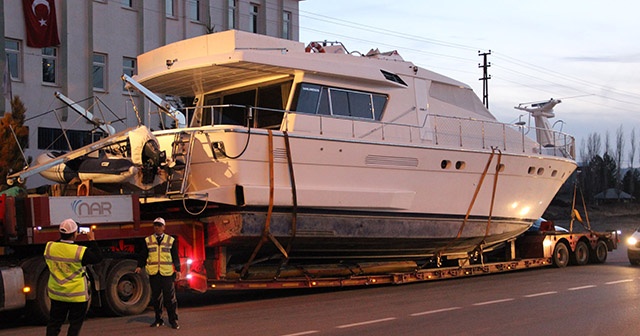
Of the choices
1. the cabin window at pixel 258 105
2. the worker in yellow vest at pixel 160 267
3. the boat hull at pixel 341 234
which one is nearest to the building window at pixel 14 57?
the cabin window at pixel 258 105

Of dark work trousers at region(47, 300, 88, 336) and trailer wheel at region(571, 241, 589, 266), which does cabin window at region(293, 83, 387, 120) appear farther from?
trailer wheel at region(571, 241, 589, 266)

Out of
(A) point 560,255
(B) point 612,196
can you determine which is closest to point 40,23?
(A) point 560,255

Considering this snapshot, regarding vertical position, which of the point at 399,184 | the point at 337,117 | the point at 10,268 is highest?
the point at 337,117

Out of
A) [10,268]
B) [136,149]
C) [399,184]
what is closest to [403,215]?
[399,184]

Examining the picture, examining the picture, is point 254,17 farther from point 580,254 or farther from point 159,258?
point 159,258

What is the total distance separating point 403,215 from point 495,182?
2.93 meters

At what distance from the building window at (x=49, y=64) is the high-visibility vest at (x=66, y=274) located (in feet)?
64.4

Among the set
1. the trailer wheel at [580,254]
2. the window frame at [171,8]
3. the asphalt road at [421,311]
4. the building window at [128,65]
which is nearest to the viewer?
the asphalt road at [421,311]

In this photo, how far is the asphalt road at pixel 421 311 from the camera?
1024 centimetres

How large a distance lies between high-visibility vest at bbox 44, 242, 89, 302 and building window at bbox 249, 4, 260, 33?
1030 inches

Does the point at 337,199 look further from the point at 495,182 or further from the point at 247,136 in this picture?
Answer: the point at 495,182

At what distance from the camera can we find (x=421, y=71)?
54.2 ft

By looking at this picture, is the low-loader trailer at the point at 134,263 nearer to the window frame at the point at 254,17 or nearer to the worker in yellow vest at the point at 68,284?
the worker in yellow vest at the point at 68,284

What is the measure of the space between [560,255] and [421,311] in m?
8.95
